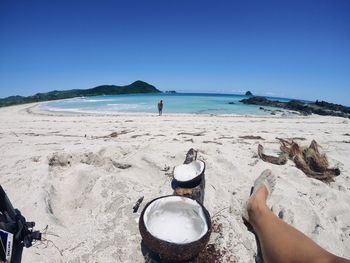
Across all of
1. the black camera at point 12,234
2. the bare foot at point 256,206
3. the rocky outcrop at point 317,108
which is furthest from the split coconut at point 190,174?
the rocky outcrop at point 317,108

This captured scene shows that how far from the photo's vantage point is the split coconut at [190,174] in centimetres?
292

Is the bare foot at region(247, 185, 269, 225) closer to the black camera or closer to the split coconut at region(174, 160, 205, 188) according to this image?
the split coconut at region(174, 160, 205, 188)

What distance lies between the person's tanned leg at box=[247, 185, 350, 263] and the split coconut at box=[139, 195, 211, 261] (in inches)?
20.4

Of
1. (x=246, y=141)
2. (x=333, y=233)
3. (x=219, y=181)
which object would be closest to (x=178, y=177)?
(x=219, y=181)

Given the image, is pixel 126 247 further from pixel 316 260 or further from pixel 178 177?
pixel 316 260

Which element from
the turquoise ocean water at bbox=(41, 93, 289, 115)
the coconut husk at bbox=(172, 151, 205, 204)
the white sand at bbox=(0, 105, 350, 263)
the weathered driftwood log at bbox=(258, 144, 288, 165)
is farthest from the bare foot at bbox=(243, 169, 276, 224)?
the turquoise ocean water at bbox=(41, 93, 289, 115)

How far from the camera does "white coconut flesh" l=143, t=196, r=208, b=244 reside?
203cm

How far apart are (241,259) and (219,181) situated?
1.35 metres

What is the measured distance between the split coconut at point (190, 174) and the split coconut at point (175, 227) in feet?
1.86

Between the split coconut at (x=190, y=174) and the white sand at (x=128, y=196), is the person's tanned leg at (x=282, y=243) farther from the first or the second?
the split coconut at (x=190, y=174)

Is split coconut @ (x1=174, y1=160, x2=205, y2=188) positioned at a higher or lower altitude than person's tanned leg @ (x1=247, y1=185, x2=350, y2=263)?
higher

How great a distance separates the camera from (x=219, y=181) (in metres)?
3.45

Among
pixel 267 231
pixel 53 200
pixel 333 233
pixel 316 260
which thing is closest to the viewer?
pixel 316 260

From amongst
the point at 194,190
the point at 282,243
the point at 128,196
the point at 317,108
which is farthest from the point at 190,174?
the point at 317,108
